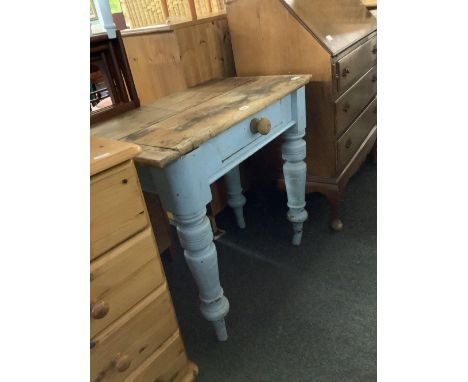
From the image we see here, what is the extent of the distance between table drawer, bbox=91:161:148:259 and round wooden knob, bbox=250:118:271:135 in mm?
452

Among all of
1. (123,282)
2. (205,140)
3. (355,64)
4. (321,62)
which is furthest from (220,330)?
(355,64)

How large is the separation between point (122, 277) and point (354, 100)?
48.3 inches

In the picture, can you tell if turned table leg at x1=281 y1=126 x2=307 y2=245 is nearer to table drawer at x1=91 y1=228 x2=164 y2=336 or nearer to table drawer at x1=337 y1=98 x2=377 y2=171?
table drawer at x1=337 y1=98 x2=377 y2=171

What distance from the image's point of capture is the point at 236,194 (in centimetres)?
172

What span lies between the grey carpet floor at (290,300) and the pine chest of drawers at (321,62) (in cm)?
18

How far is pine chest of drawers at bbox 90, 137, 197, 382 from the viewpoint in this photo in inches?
25.6

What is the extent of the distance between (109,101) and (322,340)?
1.04 metres

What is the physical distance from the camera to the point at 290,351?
3.81ft

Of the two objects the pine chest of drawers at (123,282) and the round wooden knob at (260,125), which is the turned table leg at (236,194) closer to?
the round wooden knob at (260,125)

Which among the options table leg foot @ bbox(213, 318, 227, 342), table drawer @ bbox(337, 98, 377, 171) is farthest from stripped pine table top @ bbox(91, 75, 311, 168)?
table leg foot @ bbox(213, 318, 227, 342)

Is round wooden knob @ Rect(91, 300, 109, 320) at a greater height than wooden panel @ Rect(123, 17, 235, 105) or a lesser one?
lesser
